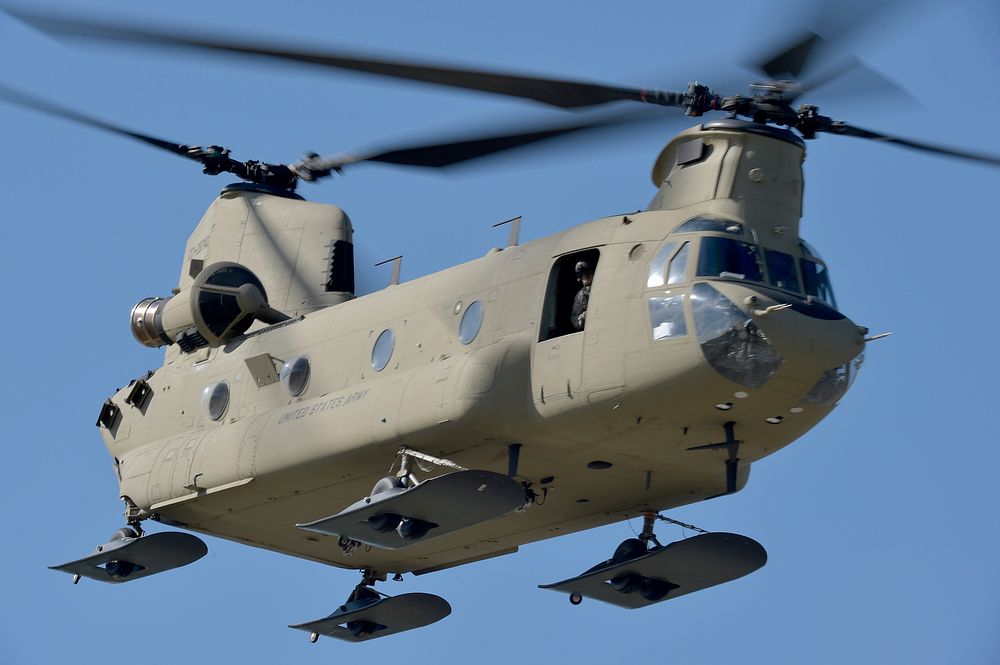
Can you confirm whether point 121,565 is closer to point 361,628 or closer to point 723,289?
point 361,628

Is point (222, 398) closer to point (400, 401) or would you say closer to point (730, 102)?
point (400, 401)

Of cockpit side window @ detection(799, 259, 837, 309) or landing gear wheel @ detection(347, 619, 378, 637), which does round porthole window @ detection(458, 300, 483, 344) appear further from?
landing gear wheel @ detection(347, 619, 378, 637)

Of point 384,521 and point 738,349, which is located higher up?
point 738,349

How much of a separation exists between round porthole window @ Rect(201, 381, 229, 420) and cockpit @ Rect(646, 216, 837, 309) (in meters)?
7.78

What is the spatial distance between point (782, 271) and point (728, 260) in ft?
2.62

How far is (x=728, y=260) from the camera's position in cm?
2253

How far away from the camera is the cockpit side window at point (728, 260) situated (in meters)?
22.4

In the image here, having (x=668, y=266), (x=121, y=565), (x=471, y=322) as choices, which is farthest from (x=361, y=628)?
(x=668, y=266)

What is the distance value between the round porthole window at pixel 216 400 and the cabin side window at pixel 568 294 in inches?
245

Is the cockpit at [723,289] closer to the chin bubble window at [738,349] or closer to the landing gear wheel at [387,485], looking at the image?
the chin bubble window at [738,349]

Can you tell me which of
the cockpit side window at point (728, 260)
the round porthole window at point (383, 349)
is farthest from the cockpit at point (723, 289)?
the round porthole window at point (383, 349)

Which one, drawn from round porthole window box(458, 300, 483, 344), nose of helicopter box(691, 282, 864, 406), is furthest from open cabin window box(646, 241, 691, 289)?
round porthole window box(458, 300, 483, 344)

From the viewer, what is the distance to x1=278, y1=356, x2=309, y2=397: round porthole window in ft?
86.0

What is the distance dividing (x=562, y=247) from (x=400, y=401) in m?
2.91
